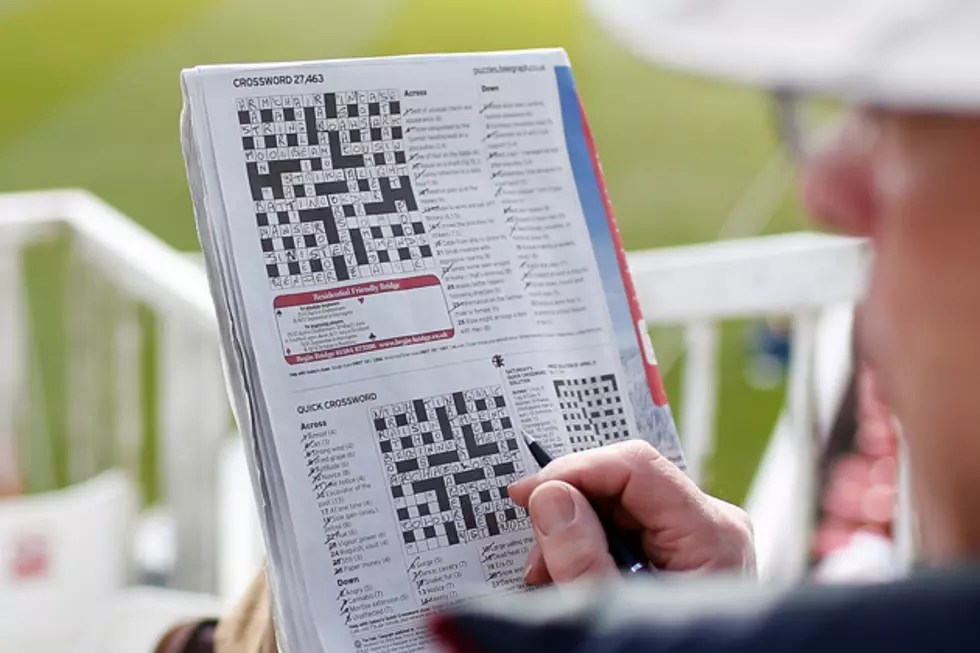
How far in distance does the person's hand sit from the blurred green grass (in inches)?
306

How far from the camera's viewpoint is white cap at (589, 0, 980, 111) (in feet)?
0.90

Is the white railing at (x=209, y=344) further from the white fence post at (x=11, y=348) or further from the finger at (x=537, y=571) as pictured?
the finger at (x=537, y=571)

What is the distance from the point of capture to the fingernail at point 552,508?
628mm

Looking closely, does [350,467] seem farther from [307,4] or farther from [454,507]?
[307,4]

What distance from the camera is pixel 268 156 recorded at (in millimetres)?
680

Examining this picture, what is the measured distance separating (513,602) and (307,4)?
1157cm

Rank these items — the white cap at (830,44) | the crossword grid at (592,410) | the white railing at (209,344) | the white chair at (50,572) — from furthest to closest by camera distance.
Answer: the white chair at (50,572), the white railing at (209,344), the crossword grid at (592,410), the white cap at (830,44)

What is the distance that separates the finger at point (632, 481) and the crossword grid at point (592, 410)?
7cm

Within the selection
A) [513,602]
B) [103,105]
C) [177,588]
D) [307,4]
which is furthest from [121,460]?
[307,4]

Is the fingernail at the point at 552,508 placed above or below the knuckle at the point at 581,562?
above

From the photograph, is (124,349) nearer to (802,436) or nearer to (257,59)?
(802,436)

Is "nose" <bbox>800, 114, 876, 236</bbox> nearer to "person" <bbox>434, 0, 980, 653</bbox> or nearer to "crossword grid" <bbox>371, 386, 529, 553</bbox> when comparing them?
"person" <bbox>434, 0, 980, 653</bbox>

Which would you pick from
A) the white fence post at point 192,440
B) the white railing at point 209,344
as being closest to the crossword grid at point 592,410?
the white railing at point 209,344

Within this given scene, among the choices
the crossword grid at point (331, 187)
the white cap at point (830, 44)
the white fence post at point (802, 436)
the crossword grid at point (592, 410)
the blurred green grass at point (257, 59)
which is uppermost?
the blurred green grass at point (257, 59)
